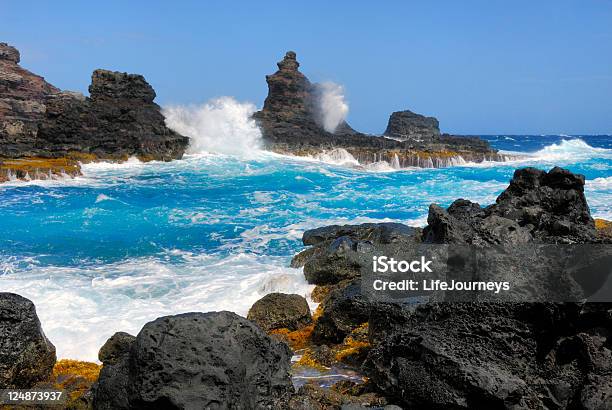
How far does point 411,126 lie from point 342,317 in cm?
6433

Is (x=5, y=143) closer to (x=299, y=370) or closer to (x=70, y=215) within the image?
(x=70, y=215)

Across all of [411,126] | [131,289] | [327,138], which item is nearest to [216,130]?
[327,138]

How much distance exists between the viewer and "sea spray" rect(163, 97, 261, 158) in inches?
1918

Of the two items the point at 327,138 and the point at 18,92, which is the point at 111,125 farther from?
the point at 18,92

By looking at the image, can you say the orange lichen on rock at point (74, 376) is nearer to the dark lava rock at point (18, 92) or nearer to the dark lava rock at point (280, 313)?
the dark lava rock at point (280, 313)

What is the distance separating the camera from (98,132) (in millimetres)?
39750

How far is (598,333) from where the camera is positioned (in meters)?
4.15

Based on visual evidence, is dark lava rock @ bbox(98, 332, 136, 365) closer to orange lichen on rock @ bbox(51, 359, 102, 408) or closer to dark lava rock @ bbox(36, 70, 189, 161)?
orange lichen on rock @ bbox(51, 359, 102, 408)

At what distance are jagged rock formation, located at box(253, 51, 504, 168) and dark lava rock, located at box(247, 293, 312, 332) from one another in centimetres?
3485

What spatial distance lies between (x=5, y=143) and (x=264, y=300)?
1403 inches

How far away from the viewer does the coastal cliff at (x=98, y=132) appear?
3347 cm

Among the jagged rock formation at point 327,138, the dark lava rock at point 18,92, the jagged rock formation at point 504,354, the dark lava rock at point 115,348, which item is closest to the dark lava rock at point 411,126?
the jagged rock formation at point 327,138

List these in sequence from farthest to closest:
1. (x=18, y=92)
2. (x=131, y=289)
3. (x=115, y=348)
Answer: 1. (x=18, y=92)
2. (x=131, y=289)
3. (x=115, y=348)

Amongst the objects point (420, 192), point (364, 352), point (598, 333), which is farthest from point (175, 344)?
point (420, 192)
